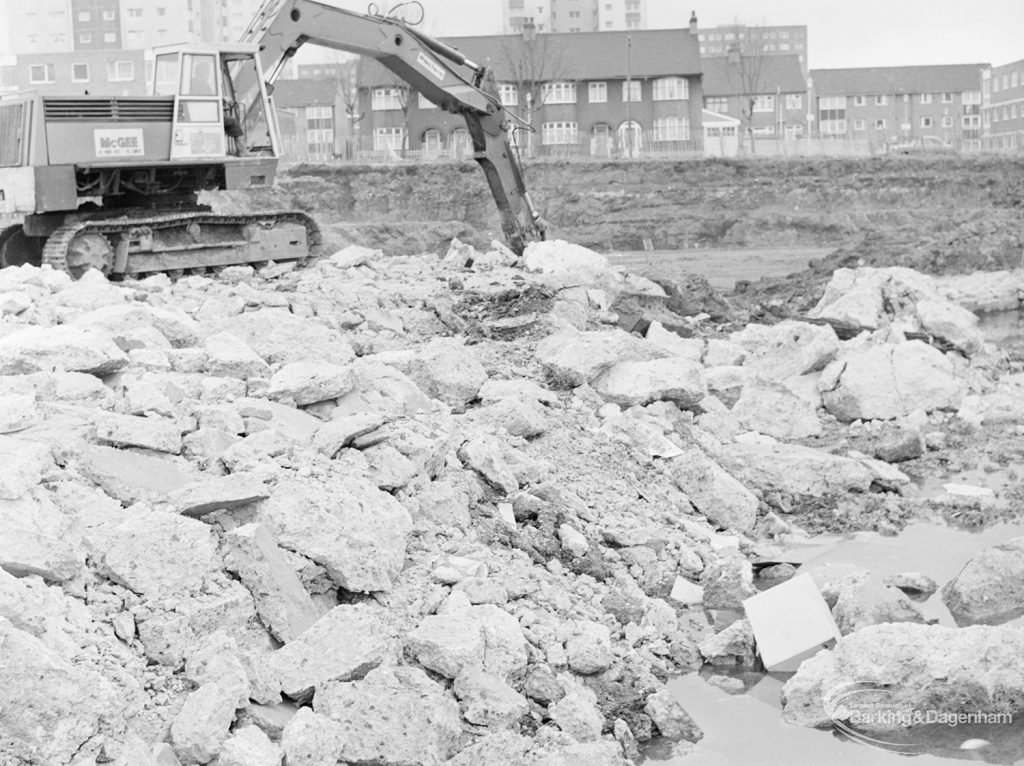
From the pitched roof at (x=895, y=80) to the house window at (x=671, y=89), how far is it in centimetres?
2867

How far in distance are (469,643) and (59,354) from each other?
3.79 m

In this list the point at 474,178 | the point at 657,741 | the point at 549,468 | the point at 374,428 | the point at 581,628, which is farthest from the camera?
the point at 474,178

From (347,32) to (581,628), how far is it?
11631 mm

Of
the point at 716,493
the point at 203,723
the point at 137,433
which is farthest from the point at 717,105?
the point at 203,723

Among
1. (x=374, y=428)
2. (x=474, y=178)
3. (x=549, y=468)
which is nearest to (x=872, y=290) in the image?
(x=549, y=468)

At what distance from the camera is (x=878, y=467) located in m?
10.2

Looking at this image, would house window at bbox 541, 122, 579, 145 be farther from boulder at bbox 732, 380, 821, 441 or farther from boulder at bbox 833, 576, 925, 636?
boulder at bbox 833, 576, 925, 636

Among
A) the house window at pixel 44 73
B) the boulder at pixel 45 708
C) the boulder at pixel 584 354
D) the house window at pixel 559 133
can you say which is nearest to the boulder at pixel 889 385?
the boulder at pixel 584 354

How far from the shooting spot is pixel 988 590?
749 cm

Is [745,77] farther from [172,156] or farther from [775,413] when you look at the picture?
[775,413]

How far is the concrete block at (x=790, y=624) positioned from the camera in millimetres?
6574

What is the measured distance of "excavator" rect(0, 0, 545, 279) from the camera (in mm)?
13672

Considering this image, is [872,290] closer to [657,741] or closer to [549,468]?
[549,468]

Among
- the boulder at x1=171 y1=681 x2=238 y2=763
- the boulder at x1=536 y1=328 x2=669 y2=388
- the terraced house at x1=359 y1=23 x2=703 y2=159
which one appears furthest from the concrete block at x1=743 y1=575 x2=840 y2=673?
the terraced house at x1=359 y1=23 x2=703 y2=159
